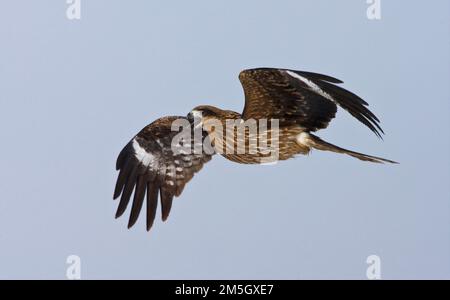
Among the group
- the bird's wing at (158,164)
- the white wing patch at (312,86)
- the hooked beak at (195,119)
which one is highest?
the white wing patch at (312,86)

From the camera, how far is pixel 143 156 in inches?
436

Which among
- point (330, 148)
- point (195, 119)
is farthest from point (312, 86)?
point (195, 119)

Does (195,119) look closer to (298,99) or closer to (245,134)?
(245,134)

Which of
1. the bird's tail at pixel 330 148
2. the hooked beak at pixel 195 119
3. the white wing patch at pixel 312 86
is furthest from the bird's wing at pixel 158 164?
the white wing patch at pixel 312 86

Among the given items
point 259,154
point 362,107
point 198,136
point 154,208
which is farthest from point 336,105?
point 154,208

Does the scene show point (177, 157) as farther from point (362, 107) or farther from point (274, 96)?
point (362, 107)

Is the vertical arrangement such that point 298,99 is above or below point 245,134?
above

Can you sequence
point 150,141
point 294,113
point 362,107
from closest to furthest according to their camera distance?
point 362,107
point 294,113
point 150,141

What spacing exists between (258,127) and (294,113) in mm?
495

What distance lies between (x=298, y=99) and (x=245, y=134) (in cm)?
82

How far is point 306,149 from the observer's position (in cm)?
1060

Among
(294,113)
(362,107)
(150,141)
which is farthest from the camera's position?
(150,141)

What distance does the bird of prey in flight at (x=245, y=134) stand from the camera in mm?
9977

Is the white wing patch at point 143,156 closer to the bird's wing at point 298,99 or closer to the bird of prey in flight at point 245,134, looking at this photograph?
the bird of prey in flight at point 245,134
